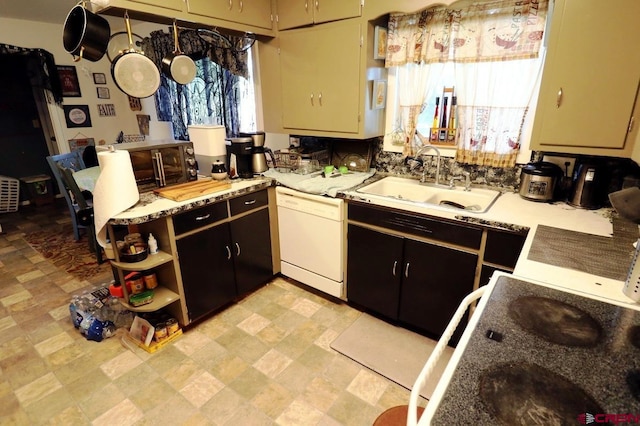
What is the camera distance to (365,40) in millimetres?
2199

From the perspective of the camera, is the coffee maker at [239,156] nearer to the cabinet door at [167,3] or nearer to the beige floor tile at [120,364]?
the cabinet door at [167,3]

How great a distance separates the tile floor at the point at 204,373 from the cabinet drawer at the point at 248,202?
0.77 meters

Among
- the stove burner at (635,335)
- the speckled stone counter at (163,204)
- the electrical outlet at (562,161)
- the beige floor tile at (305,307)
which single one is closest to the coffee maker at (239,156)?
the speckled stone counter at (163,204)

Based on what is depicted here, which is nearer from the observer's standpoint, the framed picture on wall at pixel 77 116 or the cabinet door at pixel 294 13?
the cabinet door at pixel 294 13

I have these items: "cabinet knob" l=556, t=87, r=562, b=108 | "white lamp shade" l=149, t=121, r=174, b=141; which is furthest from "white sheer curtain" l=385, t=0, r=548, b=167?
"white lamp shade" l=149, t=121, r=174, b=141

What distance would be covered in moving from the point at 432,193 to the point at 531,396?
5.74 ft

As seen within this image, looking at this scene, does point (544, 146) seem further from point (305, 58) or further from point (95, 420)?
point (95, 420)

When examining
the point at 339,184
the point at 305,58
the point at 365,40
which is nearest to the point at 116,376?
the point at 339,184

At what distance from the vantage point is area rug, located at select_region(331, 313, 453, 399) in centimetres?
195

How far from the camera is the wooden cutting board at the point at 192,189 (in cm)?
211

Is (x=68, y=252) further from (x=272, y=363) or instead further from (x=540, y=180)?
(x=540, y=180)

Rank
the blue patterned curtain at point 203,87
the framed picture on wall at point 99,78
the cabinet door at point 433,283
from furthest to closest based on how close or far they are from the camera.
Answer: the framed picture on wall at point 99,78 → the blue patterned curtain at point 203,87 → the cabinet door at point 433,283

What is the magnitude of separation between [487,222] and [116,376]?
227 centimetres

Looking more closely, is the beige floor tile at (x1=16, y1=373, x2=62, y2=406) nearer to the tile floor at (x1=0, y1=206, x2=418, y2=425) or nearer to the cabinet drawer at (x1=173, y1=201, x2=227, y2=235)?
the tile floor at (x1=0, y1=206, x2=418, y2=425)
